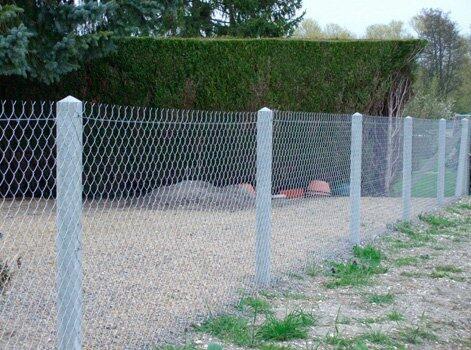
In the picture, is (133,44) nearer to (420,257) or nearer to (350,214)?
(350,214)

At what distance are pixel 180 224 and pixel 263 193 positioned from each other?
2.62m

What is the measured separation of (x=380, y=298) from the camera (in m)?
6.08

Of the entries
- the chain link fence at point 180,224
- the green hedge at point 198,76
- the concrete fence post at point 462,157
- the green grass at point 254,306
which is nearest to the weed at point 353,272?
the chain link fence at point 180,224

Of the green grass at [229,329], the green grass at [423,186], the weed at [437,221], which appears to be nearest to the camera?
the green grass at [229,329]

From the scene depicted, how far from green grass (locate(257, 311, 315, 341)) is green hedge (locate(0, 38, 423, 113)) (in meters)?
7.70

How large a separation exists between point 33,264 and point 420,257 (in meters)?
4.00

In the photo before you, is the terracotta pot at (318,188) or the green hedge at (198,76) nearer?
the terracotta pot at (318,188)

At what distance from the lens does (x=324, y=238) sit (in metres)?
8.10

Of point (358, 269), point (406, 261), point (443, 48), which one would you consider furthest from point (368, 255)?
point (443, 48)

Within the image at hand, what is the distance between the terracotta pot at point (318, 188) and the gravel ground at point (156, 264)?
10 cm

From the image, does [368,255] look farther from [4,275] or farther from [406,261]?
[4,275]

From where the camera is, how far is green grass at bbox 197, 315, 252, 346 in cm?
482

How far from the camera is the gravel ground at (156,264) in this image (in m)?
4.88

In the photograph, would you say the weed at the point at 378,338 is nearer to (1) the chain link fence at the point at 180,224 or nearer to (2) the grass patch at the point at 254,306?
(2) the grass patch at the point at 254,306
